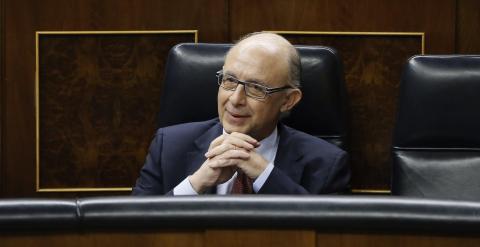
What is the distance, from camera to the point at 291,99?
5.69 ft

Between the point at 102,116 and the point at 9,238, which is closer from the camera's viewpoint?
the point at 9,238

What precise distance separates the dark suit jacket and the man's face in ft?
0.29

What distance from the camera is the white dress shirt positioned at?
160cm

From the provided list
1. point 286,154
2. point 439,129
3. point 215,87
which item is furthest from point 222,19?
point 439,129

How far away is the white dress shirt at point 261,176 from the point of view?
160 centimetres

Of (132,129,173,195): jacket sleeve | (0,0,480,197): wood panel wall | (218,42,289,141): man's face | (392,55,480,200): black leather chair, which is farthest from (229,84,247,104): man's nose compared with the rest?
(0,0,480,197): wood panel wall

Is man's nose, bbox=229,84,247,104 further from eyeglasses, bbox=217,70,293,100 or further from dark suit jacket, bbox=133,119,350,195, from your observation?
dark suit jacket, bbox=133,119,350,195

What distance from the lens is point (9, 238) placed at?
2.88 feet

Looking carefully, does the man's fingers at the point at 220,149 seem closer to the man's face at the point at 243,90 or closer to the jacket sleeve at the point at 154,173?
the man's face at the point at 243,90

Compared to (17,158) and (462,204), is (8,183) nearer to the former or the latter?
(17,158)

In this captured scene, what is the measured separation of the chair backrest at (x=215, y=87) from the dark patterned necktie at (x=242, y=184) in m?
0.21

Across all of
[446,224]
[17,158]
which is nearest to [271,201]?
[446,224]

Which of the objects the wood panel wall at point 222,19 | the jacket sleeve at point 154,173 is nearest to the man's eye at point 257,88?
the jacket sleeve at point 154,173

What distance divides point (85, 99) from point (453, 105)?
1.12 meters
